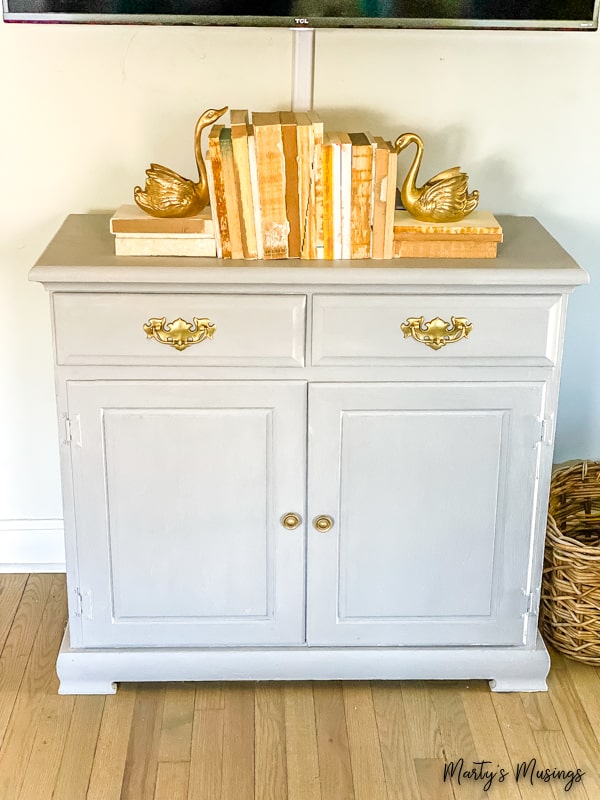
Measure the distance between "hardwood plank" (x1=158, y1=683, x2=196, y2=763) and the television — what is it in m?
1.34

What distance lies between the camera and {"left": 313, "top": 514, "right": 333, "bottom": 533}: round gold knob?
6.73ft

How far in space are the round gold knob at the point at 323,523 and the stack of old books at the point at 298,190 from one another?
508mm

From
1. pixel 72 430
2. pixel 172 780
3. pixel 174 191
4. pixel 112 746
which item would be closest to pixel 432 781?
pixel 172 780

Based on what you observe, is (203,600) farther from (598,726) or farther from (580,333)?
(580,333)

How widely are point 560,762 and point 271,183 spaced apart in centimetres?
122

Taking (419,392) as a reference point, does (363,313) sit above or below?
above

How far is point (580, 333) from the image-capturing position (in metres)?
2.45

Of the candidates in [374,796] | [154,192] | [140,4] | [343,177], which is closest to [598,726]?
[374,796]

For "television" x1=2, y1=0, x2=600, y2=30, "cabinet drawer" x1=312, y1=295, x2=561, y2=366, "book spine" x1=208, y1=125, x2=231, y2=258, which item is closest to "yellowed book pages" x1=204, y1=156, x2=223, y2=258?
"book spine" x1=208, y1=125, x2=231, y2=258

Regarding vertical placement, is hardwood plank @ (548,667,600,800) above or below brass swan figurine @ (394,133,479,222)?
below

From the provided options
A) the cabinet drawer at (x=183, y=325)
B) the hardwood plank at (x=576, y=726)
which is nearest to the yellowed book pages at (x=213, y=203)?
the cabinet drawer at (x=183, y=325)

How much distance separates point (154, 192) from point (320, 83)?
0.50 meters

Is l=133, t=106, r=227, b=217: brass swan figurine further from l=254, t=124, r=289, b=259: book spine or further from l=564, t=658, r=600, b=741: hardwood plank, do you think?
l=564, t=658, r=600, b=741: hardwood plank

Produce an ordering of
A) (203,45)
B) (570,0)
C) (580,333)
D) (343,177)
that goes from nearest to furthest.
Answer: (343,177)
(570,0)
(203,45)
(580,333)
